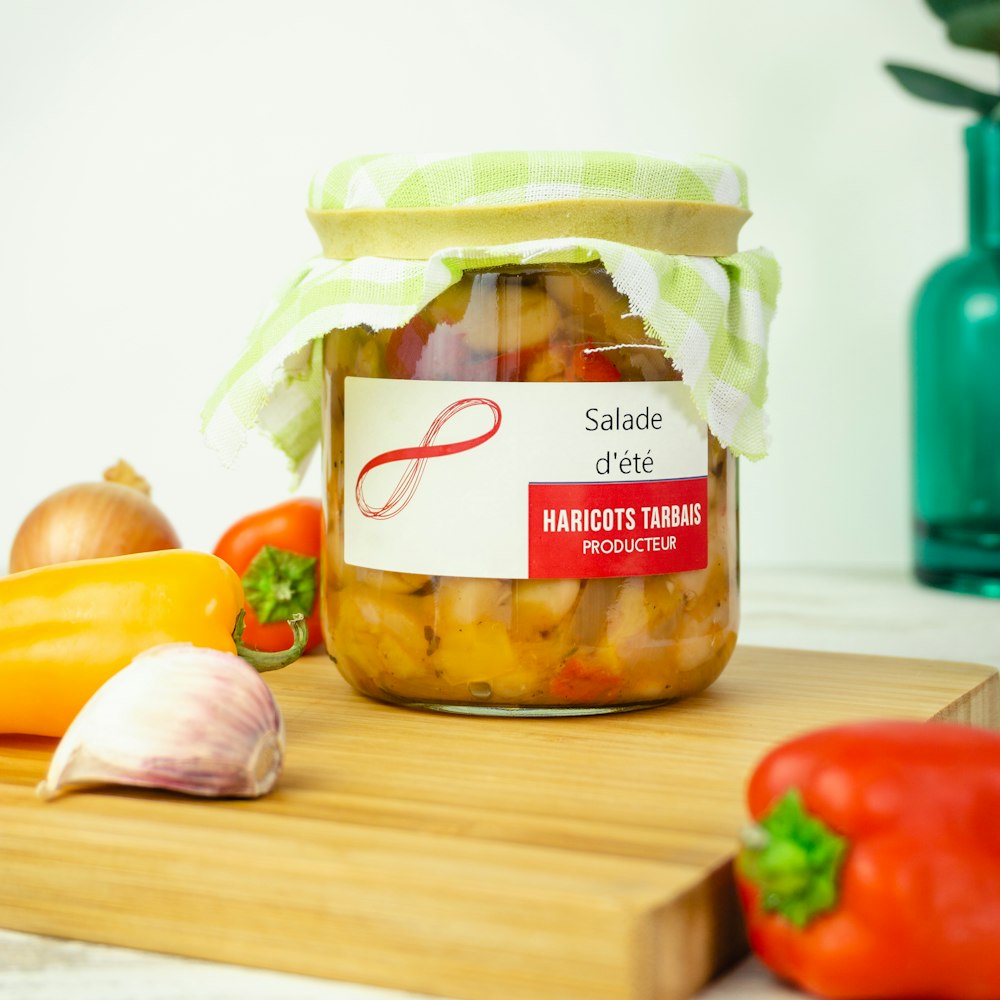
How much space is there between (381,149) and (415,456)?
0.96m

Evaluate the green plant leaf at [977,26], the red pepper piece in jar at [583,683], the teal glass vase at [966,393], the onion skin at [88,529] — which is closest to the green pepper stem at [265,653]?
the red pepper piece in jar at [583,683]

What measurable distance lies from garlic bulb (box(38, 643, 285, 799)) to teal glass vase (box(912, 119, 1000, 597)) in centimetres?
106

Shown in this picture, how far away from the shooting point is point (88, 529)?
1.22 m

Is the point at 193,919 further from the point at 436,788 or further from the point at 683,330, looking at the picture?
the point at 683,330

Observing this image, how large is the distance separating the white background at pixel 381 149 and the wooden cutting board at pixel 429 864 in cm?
101

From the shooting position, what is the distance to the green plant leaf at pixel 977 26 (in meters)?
1.53

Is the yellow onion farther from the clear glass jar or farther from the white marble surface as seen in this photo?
the white marble surface

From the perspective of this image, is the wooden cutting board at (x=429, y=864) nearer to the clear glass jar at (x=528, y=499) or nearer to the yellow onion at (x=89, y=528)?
the clear glass jar at (x=528, y=499)

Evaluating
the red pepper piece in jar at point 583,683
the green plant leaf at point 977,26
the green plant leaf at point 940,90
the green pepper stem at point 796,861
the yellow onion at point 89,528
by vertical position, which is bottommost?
the green pepper stem at point 796,861

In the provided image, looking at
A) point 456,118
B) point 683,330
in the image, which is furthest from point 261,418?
point 456,118

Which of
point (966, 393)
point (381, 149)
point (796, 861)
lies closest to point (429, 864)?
point (796, 861)

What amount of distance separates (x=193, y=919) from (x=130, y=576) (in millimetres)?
281

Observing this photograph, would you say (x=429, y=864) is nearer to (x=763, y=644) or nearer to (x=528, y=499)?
(x=528, y=499)

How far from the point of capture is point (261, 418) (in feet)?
3.33
